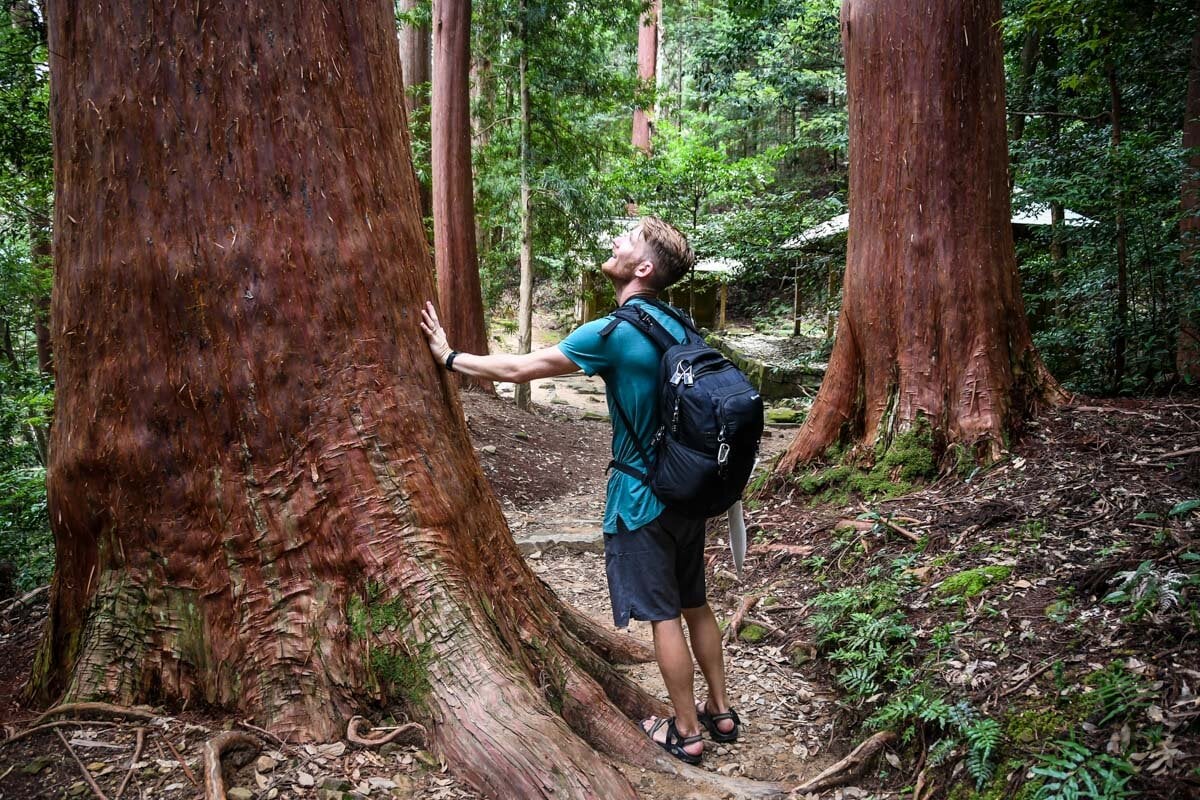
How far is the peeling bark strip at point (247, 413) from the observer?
98.1 inches

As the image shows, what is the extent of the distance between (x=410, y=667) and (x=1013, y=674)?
226 cm

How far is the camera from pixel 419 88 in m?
13.7

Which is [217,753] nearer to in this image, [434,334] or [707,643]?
[434,334]

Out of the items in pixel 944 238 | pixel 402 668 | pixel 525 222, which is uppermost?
pixel 525 222

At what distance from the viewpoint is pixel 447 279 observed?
449 inches

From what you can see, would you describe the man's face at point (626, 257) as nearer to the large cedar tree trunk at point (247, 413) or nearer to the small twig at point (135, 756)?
the large cedar tree trunk at point (247, 413)

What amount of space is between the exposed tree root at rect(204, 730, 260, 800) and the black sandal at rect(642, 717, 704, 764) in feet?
4.89

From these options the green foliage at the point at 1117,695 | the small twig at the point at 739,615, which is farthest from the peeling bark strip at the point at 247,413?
the small twig at the point at 739,615

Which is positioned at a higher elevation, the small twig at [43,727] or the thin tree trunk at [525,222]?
the thin tree trunk at [525,222]

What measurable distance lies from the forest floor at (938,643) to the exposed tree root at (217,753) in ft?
0.16

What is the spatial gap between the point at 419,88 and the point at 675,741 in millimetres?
13011

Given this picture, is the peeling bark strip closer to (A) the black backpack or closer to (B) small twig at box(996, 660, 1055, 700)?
(A) the black backpack

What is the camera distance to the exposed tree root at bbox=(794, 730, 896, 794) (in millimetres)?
2973

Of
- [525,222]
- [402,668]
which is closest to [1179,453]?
[402,668]
